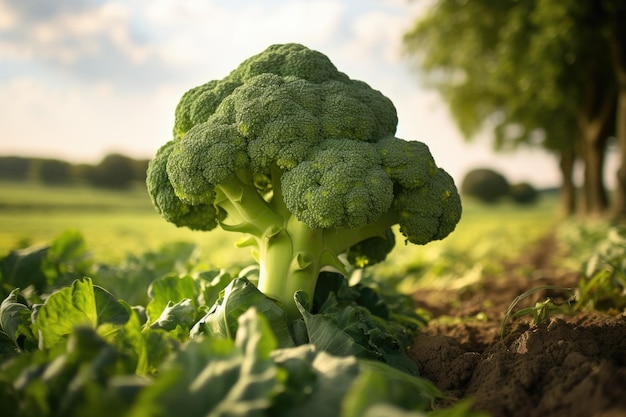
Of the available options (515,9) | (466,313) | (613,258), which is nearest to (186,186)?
(466,313)

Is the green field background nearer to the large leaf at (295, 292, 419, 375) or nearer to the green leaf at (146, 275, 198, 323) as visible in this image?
the green leaf at (146, 275, 198, 323)

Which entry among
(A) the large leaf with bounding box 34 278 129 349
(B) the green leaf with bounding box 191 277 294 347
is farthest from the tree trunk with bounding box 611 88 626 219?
(A) the large leaf with bounding box 34 278 129 349

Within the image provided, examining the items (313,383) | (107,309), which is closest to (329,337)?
(313,383)

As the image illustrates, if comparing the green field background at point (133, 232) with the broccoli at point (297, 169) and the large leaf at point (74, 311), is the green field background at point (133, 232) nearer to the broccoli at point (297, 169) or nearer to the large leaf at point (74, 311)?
the broccoli at point (297, 169)

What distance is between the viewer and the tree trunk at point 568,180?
26.6 metres

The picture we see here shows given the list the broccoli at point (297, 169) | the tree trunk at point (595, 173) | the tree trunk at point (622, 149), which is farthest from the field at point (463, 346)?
the tree trunk at point (595, 173)

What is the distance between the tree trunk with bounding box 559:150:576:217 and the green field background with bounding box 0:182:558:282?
71.1 inches

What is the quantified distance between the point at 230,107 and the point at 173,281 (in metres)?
1.09

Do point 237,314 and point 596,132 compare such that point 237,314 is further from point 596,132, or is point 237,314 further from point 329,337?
point 596,132

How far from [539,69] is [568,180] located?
16206 mm

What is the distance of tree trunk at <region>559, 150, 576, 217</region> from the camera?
26562mm

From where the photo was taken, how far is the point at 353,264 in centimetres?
344

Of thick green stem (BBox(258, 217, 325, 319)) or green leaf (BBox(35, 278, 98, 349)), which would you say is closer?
green leaf (BBox(35, 278, 98, 349))

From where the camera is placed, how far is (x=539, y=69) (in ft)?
43.3
